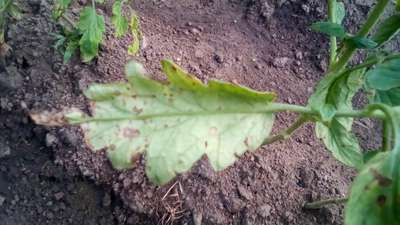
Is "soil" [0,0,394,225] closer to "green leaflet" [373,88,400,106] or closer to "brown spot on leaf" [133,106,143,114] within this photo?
"green leaflet" [373,88,400,106]

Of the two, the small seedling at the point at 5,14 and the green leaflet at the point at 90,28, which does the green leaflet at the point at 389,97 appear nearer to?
the green leaflet at the point at 90,28

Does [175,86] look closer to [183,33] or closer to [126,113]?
[126,113]

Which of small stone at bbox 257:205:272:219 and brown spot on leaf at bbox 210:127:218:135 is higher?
brown spot on leaf at bbox 210:127:218:135

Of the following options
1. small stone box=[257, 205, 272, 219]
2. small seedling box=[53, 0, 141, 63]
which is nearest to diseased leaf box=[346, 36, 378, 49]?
small stone box=[257, 205, 272, 219]

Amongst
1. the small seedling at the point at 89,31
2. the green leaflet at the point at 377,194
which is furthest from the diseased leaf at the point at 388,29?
the small seedling at the point at 89,31

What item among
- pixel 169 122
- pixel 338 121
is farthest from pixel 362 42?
pixel 169 122

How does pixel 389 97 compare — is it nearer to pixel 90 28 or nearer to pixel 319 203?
pixel 319 203
